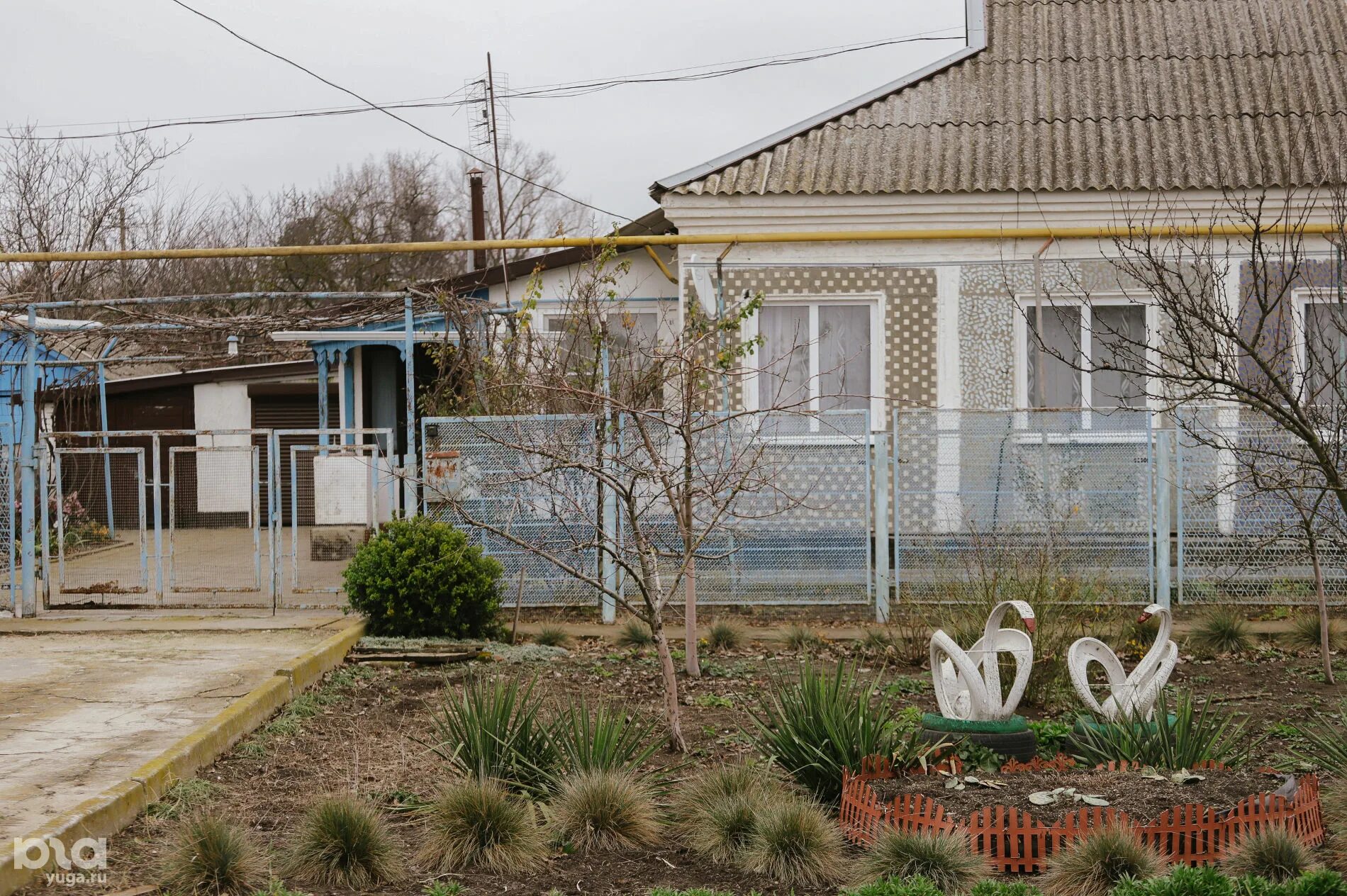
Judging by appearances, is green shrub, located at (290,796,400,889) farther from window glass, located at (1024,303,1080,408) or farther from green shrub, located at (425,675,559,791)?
window glass, located at (1024,303,1080,408)

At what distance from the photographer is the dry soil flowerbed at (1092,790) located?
5.54 meters

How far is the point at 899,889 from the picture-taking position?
189 inches

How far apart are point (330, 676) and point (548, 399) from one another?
383 centimetres

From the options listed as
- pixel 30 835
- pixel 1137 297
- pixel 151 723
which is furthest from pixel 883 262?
pixel 30 835

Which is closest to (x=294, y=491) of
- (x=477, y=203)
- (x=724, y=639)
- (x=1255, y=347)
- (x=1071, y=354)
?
(x=724, y=639)

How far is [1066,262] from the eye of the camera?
43.5 feet

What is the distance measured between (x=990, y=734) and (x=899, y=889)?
1.89m

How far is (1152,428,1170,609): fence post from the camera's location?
12.0 metres

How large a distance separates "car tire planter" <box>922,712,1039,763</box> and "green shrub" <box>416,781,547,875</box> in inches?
84.8

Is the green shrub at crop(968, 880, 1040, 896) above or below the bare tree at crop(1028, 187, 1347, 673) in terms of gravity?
below

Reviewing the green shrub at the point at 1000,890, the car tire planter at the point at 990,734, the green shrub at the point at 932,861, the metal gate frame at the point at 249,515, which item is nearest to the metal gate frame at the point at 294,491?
the metal gate frame at the point at 249,515

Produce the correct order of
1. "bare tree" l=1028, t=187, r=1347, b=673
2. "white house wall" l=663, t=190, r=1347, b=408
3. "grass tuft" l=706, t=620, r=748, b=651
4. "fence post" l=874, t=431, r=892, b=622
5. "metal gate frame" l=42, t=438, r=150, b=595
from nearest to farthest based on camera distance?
"bare tree" l=1028, t=187, r=1347, b=673 → "grass tuft" l=706, t=620, r=748, b=651 → "metal gate frame" l=42, t=438, r=150, b=595 → "fence post" l=874, t=431, r=892, b=622 → "white house wall" l=663, t=190, r=1347, b=408

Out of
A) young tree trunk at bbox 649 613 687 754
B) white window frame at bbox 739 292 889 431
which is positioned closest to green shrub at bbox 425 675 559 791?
young tree trunk at bbox 649 613 687 754

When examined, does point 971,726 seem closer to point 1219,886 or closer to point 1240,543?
point 1219,886
